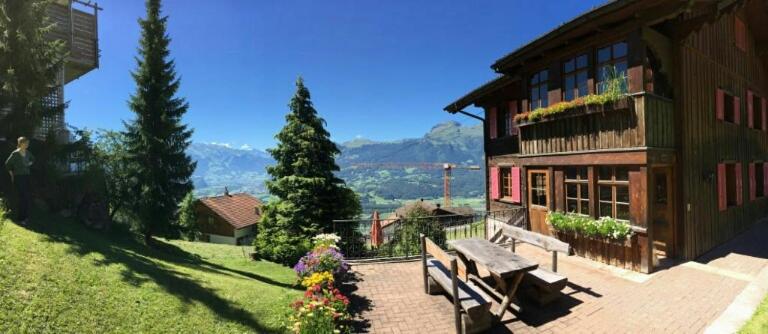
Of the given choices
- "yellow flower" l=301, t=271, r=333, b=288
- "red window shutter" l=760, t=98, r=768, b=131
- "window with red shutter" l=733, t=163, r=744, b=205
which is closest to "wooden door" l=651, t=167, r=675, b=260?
"window with red shutter" l=733, t=163, r=744, b=205

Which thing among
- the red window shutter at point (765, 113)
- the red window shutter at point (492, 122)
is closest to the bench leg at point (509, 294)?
the red window shutter at point (492, 122)

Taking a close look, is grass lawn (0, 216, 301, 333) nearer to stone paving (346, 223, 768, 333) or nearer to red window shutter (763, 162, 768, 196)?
stone paving (346, 223, 768, 333)

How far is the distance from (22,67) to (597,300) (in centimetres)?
1420

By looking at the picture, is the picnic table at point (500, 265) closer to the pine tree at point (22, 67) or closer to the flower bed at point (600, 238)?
the flower bed at point (600, 238)

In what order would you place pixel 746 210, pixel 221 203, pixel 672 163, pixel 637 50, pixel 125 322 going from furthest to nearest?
pixel 221 203 → pixel 746 210 → pixel 672 163 → pixel 637 50 → pixel 125 322

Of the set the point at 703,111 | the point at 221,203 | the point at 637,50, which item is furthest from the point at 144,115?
the point at 221,203

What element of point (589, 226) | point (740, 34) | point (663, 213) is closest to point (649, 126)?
point (589, 226)

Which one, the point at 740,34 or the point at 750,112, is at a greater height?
the point at 740,34

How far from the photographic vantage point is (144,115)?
1316 cm

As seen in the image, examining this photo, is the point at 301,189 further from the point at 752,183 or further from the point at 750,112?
the point at 750,112

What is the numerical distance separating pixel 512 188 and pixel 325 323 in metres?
10.9

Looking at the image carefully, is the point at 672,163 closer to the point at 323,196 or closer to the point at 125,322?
the point at 323,196

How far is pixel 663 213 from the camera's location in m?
9.71

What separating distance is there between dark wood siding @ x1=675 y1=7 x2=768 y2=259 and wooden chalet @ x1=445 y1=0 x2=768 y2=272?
0.12 feet
